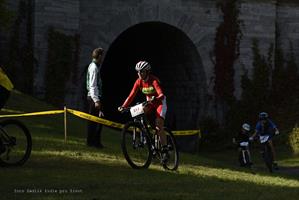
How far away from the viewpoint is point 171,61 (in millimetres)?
25562

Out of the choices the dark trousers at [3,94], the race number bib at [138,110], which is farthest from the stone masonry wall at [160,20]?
the dark trousers at [3,94]

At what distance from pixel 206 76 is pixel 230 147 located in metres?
3.04

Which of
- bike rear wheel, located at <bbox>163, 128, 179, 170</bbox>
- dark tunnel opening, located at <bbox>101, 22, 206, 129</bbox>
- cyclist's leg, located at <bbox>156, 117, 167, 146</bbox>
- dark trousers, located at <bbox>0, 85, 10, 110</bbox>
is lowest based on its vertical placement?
bike rear wheel, located at <bbox>163, 128, 179, 170</bbox>

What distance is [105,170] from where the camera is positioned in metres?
9.46

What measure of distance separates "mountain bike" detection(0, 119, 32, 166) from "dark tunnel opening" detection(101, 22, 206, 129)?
14305 millimetres

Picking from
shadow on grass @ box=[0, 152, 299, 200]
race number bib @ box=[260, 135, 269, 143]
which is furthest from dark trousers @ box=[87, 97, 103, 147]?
race number bib @ box=[260, 135, 269, 143]

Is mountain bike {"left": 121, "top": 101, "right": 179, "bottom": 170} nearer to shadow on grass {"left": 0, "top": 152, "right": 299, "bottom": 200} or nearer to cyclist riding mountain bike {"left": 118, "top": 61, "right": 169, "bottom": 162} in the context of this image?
cyclist riding mountain bike {"left": 118, "top": 61, "right": 169, "bottom": 162}

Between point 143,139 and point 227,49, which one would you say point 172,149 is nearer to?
point 143,139

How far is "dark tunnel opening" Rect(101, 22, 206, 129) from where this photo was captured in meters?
24.0

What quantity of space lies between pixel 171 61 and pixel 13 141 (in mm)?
17256

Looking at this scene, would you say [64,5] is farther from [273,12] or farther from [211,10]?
[273,12]

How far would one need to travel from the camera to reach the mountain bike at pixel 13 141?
8.70 metres

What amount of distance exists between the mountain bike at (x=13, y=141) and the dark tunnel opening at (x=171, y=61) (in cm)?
1430

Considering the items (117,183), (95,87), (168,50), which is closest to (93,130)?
(95,87)
